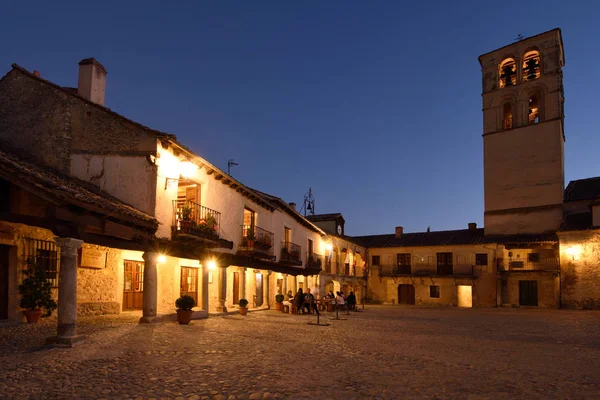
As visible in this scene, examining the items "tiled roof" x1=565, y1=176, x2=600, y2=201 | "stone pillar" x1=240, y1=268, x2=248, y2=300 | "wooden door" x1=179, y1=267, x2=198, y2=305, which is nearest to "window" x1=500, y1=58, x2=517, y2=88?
"tiled roof" x1=565, y1=176, x2=600, y2=201

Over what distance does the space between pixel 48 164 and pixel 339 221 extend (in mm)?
27100

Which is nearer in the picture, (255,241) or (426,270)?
(255,241)

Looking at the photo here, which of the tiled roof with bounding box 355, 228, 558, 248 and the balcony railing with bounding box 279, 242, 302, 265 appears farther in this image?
the tiled roof with bounding box 355, 228, 558, 248

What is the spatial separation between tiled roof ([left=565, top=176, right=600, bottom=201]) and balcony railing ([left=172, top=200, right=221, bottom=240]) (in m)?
30.2

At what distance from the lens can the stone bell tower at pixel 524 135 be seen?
35938 mm

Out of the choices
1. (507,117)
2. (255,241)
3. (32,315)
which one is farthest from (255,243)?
(507,117)

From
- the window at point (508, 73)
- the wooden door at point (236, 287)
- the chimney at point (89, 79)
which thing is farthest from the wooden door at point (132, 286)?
the window at point (508, 73)

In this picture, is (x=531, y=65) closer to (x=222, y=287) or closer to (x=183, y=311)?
(x=222, y=287)

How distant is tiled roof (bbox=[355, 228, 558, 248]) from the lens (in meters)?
35.2

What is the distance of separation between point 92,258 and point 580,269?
30425mm

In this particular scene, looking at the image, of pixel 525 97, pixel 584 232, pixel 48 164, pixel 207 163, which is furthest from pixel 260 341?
pixel 525 97

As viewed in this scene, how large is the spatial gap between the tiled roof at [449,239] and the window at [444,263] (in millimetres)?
991

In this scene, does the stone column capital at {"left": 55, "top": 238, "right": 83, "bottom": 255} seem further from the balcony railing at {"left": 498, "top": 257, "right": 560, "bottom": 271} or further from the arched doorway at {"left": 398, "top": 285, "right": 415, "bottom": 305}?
the arched doorway at {"left": 398, "top": 285, "right": 415, "bottom": 305}

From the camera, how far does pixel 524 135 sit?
37219mm
